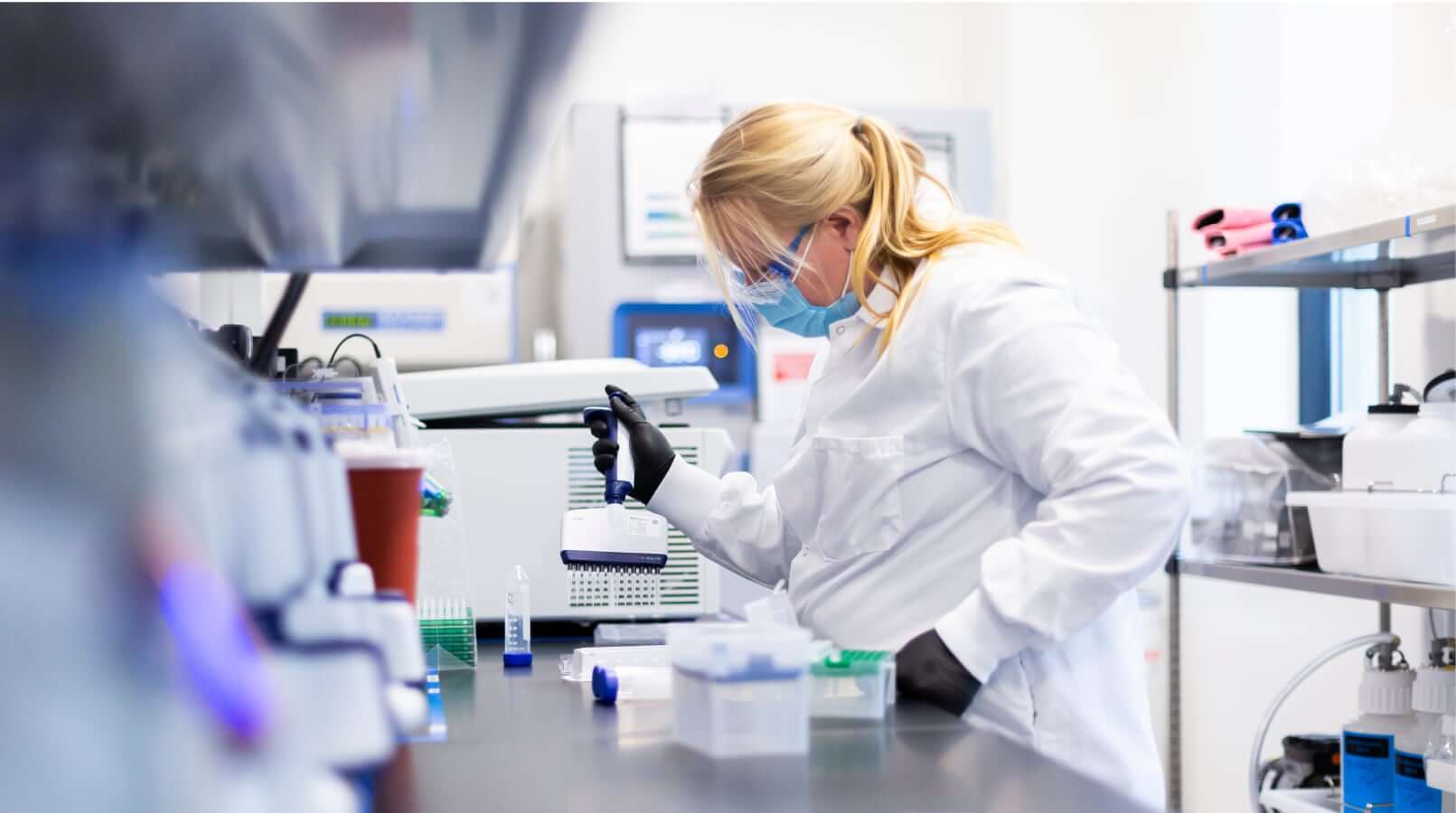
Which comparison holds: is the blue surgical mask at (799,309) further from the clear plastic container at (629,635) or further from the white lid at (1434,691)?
the white lid at (1434,691)

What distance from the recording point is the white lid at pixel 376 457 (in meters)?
0.67

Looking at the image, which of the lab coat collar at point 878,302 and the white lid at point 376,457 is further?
the lab coat collar at point 878,302

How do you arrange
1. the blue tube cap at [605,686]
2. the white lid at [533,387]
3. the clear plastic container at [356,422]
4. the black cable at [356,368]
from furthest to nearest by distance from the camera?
the white lid at [533,387]
the black cable at [356,368]
the blue tube cap at [605,686]
the clear plastic container at [356,422]

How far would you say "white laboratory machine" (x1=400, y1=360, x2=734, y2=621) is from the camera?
1638 millimetres

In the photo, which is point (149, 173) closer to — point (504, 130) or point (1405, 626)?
point (504, 130)

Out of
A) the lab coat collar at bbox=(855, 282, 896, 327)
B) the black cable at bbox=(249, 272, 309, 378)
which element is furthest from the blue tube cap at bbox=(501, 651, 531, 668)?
the lab coat collar at bbox=(855, 282, 896, 327)

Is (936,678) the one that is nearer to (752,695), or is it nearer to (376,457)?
(752,695)

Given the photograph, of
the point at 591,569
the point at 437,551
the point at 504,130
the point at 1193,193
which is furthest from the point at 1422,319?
the point at 504,130

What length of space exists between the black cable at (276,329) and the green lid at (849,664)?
1.61 ft

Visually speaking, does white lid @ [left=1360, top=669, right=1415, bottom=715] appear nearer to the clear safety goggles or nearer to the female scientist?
the female scientist

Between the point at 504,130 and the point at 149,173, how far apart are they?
9.3 inches

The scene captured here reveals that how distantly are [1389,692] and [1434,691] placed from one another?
0.30ft

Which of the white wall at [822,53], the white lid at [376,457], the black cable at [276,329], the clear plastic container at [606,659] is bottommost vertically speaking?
the clear plastic container at [606,659]

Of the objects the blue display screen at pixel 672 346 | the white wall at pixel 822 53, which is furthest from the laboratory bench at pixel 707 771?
the white wall at pixel 822 53
